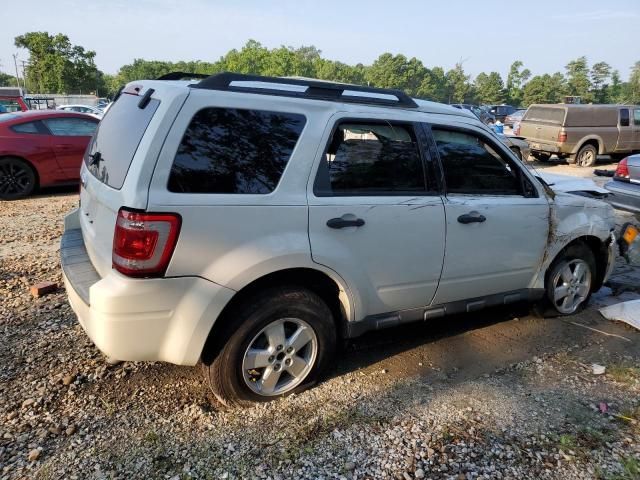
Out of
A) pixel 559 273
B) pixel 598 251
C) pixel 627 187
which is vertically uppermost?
pixel 627 187

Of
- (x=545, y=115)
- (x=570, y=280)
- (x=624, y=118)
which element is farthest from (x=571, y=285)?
(x=624, y=118)

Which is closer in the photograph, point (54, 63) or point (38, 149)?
point (38, 149)

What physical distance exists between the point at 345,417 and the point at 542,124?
14.7 m

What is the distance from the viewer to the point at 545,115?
49.9ft

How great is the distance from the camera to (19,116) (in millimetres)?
8453

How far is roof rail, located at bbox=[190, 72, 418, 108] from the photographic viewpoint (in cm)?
273

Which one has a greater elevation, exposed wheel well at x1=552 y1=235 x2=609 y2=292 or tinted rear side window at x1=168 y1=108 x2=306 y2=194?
tinted rear side window at x1=168 y1=108 x2=306 y2=194

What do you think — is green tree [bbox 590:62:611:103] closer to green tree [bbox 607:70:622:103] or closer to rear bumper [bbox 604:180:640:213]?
green tree [bbox 607:70:622:103]

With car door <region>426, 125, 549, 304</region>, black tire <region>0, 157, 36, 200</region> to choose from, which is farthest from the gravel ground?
black tire <region>0, 157, 36, 200</region>

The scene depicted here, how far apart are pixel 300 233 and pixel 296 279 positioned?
306 mm

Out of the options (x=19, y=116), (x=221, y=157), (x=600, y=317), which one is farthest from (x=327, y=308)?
(x=19, y=116)

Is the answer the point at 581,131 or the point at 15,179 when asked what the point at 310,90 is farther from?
the point at 581,131

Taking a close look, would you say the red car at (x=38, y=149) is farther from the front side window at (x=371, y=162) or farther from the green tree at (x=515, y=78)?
the green tree at (x=515, y=78)

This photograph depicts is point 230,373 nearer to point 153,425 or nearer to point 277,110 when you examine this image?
point 153,425
